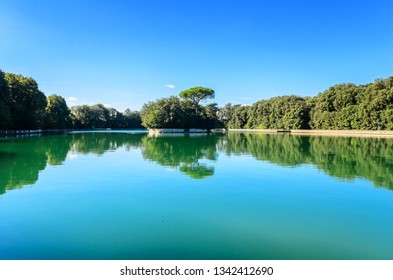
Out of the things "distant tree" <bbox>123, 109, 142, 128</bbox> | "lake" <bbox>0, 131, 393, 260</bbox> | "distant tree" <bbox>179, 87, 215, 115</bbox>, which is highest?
"distant tree" <bbox>179, 87, 215, 115</bbox>

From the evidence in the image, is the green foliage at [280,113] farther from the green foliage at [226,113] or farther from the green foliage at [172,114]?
the green foliage at [172,114]

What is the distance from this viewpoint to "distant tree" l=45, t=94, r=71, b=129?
6119 centimetres

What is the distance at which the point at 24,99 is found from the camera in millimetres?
46625

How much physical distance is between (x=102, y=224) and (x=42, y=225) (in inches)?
40.8

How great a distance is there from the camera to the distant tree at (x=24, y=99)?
1730 inches

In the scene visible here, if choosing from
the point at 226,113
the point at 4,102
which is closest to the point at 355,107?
the point at 226,113

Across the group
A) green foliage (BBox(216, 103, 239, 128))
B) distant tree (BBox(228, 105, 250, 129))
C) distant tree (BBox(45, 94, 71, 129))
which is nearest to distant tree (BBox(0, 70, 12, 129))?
distant tree (BBox(45, 94, 71, 129))

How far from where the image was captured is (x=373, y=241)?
471 cm

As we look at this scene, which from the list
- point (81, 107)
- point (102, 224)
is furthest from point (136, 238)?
point (81, 107)

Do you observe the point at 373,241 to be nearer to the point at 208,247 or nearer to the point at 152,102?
the point at 208,247

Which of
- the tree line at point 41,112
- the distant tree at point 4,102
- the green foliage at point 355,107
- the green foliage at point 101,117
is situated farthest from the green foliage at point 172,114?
the distant tree at point 4,102

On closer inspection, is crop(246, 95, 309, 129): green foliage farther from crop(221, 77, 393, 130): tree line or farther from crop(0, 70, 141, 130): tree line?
crop(0, 70, 141, 130): tree line

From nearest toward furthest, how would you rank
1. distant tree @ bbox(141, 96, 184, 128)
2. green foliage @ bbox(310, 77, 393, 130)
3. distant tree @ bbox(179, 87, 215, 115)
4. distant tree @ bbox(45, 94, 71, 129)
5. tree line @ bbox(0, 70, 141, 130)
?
tree line @ bbox(0, 70, 141, 130) → green foliage @ bbox(310, 77, 393, 130) → distant tree @ bbox(45, 94, 71, 129) → distant tree @ bbox(141, 96, 184, 128) → distant tree @ bbox(179, 87, 215, 115)

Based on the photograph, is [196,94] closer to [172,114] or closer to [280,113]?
[172,114]
